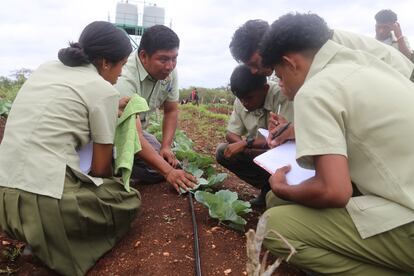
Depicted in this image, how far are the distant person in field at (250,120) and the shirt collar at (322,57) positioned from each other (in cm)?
99

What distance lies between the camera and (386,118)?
64.5 inches

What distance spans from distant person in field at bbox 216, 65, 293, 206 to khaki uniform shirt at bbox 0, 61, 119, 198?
1.00 meters

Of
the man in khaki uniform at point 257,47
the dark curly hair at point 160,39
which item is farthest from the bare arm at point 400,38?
the dark curly hair at point 160,39

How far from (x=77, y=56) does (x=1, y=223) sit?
94 centimetres

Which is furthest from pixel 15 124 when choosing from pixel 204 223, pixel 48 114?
pixel 204 223

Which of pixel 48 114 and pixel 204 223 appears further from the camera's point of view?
pixel 204 223

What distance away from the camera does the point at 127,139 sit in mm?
2418

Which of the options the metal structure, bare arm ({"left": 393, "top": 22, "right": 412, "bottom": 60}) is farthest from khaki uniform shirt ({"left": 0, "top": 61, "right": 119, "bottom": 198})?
the metal structure

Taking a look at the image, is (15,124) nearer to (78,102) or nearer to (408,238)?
(78,102)

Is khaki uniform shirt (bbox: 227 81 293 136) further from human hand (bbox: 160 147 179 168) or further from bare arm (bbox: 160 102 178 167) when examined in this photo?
bare arm (bbox: 160 102 178 167)

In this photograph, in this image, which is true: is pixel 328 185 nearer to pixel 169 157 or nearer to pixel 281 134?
pixel 281 134

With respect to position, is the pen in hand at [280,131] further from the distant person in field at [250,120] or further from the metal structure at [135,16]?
the metal structure at [135,16]

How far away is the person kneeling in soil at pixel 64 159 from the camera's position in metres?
2.03

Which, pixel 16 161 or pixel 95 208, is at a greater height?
pixel 16 161
